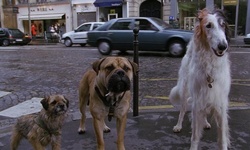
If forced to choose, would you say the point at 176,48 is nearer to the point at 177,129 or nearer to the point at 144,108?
the point at 144,108

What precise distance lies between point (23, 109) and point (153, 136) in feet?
9.22

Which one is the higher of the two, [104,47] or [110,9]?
[110,9]

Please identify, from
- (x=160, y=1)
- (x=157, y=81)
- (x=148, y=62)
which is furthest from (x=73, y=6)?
(x=157, y=81)

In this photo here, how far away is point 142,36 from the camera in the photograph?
13.9 metres

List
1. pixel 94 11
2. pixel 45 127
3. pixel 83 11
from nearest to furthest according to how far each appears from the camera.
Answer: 1. pixel 45 127
2. pixel 94 11
3. pixel 83 11

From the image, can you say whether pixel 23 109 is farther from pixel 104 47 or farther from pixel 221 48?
pixel 104 47

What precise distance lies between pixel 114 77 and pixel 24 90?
4965 mm

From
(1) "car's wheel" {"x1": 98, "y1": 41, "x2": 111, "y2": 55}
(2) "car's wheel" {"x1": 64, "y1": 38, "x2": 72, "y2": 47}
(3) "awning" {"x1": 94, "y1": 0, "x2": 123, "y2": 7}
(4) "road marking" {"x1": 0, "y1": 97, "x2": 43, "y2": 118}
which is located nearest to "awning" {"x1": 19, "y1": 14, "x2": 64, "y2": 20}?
(3) "awning" {"x1": 94, "y1": 0, "x2": 123, "y2": 7}

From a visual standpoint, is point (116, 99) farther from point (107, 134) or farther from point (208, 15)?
point (208, 15)

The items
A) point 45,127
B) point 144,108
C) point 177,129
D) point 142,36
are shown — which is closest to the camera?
point 45,127

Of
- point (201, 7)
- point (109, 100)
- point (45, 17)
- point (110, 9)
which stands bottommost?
point (109, 100)

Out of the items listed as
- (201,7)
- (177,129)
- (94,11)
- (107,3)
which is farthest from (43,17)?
(177,129)

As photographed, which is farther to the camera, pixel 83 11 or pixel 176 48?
pixel 83 11

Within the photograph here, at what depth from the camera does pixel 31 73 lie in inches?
400
